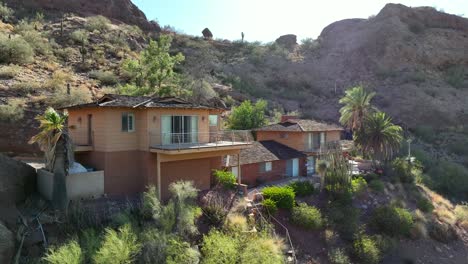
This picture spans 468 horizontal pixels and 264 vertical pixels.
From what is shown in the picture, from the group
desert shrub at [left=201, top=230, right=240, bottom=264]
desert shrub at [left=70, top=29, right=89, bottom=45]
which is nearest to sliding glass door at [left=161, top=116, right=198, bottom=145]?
desert shrub at [left=201, top=230, right=240, bottom=264]

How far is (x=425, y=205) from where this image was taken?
2831 centimetres

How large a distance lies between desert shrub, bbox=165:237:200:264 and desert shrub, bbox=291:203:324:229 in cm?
795

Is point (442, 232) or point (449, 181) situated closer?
point (442, 232)

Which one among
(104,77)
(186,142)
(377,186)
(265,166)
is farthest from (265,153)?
(104,77)

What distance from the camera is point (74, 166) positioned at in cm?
1858

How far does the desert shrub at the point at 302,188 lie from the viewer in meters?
24.8

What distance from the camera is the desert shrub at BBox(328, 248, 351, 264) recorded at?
1952 centimetres

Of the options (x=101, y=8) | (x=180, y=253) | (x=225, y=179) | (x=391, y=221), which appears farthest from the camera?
(x=101, y=8)

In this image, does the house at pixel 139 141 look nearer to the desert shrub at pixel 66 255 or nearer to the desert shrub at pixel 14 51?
A: the desert shrub at pixel 66 255

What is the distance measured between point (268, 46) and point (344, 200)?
189ft

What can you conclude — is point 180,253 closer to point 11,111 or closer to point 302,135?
point 302,135

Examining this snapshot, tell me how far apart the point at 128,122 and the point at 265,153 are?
12578 mm

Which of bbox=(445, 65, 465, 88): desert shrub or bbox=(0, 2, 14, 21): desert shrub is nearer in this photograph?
bbox=(0, 2, 14, 21): desert shrub

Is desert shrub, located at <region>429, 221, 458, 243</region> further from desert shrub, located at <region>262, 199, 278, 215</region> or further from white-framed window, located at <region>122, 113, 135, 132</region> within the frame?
white-framed window, located at <region>122, 113, 135, 132</region>
